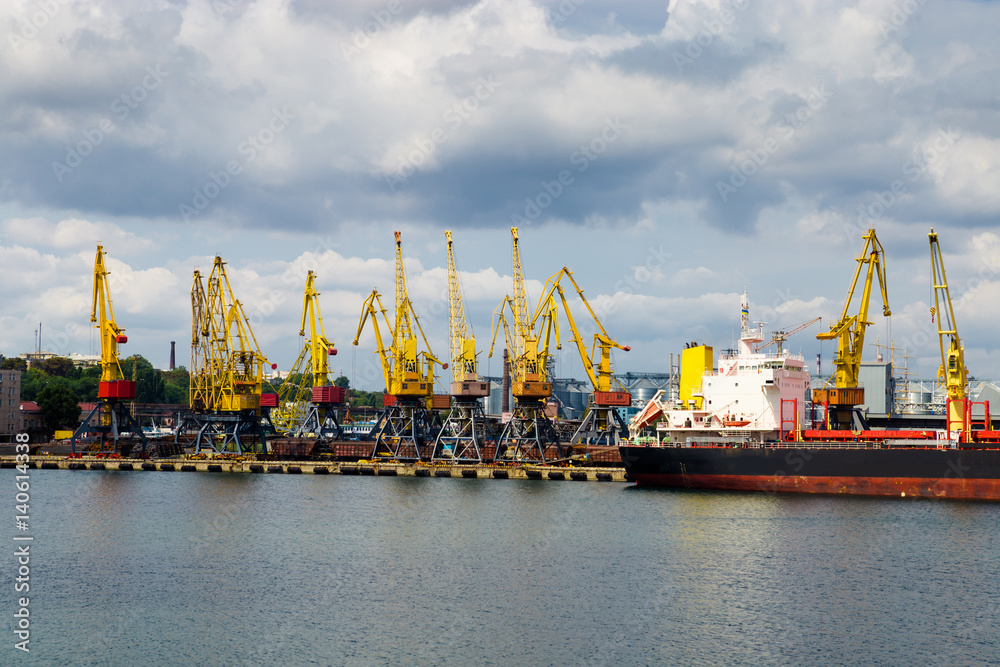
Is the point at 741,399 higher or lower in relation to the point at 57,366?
lower

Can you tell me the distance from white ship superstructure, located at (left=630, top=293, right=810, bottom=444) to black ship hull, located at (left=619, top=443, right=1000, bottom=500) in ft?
9.88

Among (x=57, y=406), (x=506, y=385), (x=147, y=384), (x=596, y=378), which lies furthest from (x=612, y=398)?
(x=147, y=384)

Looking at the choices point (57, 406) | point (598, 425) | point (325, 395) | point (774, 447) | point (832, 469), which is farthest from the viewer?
point (57, 406)

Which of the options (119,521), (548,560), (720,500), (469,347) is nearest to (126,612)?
(548,560)

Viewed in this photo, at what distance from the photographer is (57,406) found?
4806 inches

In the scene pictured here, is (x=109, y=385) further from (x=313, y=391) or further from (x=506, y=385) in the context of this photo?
(x=506, y=385)

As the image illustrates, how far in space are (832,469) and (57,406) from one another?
329 feet

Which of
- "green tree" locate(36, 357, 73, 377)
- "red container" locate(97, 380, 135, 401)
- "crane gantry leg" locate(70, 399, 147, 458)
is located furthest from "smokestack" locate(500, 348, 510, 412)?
"red container" locate(97, 380, 135, 401)

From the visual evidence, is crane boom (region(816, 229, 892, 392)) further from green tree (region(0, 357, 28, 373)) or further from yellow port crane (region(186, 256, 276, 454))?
green tree (region(0, 357, 28, 373))

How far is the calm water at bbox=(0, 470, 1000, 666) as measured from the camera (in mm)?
27953

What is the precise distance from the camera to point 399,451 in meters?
94.8

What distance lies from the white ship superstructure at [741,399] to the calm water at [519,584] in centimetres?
918

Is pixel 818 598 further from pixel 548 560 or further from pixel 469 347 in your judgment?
pixel 469 347

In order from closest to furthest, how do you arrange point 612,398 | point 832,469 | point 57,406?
1. point 832,469
2. point 612,398
3. point 57,406
